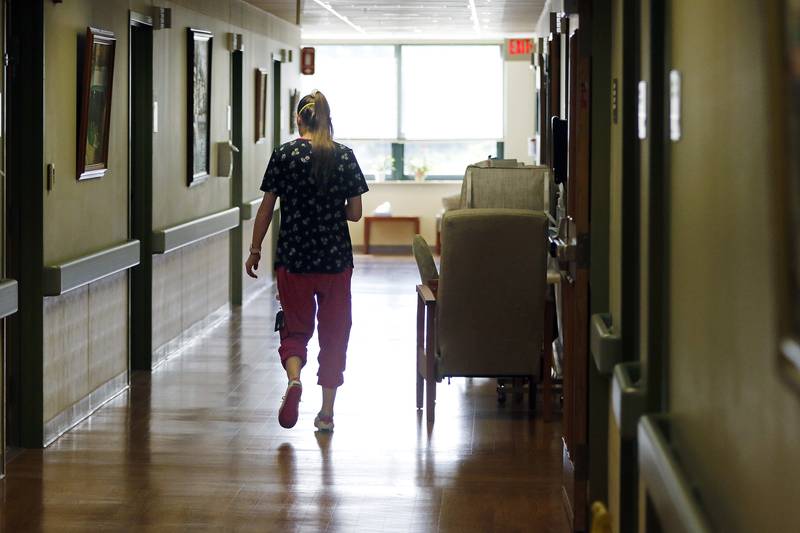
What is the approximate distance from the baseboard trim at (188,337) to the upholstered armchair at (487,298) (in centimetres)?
243

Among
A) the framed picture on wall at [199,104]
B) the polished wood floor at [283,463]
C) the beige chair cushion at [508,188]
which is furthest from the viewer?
the framed picture on wall at [199,104]

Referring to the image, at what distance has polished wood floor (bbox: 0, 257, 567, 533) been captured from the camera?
181 inches

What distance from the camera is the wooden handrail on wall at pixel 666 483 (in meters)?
1.80

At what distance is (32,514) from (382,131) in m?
12.8

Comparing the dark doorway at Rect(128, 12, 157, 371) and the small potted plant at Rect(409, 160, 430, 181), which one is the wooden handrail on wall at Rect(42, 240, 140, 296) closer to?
the dark doorway at Rect(128, 12, 157, 371)

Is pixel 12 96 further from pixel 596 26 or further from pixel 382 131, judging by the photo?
pixel 382 131

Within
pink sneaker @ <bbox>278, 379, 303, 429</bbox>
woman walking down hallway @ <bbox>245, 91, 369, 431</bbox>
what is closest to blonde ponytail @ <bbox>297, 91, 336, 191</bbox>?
woman walking down hallway @ <bbox>245, 91, 369, 431</bbox>

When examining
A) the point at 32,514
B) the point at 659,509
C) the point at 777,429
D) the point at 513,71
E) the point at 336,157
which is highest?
the point at 513,71

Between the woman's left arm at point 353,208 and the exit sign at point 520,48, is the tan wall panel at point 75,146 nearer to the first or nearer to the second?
the woman's left arm at point 353,208

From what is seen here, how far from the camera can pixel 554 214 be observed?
7859 mm

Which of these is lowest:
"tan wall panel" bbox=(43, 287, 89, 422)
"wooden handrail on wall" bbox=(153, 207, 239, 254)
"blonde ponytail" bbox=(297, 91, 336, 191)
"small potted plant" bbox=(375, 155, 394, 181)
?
"tan wall panel" bbox=(43, 287, 89, 422)

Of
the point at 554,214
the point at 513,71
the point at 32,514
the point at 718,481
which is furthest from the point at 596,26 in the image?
the point at 513,71

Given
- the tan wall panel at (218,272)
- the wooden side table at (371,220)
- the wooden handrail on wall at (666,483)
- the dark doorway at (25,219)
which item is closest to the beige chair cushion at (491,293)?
the dark doorway at (25,219)

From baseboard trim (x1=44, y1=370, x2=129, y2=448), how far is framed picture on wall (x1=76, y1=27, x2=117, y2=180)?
116cm
